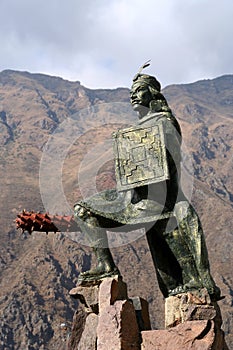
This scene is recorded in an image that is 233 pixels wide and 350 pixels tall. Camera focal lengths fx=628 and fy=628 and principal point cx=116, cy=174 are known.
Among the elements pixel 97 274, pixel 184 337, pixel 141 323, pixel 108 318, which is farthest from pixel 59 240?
pixel 184 337

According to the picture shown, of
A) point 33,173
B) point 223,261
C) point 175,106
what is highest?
point 175,106

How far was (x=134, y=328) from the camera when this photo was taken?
7.12 m

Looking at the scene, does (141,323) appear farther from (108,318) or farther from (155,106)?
(155,106)

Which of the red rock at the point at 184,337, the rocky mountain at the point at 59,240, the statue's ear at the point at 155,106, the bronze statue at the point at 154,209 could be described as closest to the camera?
the red rock at the point at 184,337

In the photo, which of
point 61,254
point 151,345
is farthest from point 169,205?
point 61,254

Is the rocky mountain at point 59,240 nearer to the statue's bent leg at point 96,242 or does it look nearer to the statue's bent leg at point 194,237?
the statue's bent leg at point 96,242

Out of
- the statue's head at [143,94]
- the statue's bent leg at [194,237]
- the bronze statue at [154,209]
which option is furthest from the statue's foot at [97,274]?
the statue's head at [143,94]

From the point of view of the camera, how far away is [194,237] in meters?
7.70

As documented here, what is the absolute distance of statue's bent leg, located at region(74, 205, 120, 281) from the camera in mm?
7938

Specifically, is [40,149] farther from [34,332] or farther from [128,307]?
[128,307]

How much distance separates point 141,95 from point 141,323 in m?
3.07

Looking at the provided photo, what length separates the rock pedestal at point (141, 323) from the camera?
6816mm

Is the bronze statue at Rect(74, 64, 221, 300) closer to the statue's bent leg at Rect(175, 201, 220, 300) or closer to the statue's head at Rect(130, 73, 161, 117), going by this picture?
the statue's bent leg at Rect(175, 201, 220, 300)

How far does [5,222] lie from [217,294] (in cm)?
10377
